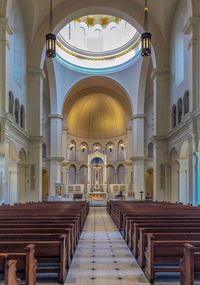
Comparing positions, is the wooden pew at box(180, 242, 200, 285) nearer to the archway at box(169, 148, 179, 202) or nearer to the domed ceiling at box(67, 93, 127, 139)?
the archway at box(169, 148, 179, 202)

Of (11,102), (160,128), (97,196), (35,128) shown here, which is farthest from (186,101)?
(97,196)

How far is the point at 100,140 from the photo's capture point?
40750mm

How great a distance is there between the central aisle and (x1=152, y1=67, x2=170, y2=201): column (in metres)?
11.7

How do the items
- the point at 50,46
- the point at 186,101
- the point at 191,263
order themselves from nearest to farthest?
the point at 191,263, the point at 50,46, the point at 186,101

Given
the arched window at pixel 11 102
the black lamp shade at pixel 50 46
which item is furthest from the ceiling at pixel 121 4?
the black lamp shade at pixel 50 46

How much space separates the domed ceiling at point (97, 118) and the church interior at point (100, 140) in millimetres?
121

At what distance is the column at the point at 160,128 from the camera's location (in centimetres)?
2162

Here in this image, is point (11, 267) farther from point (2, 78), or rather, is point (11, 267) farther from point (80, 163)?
point (80, 163)

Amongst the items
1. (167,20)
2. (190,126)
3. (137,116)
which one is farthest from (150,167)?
(190,126)

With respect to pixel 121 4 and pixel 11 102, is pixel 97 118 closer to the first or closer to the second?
pixel 121 4

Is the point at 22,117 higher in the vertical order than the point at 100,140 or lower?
lower

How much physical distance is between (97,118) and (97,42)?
868 centimetres

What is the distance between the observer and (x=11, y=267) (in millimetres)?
3324

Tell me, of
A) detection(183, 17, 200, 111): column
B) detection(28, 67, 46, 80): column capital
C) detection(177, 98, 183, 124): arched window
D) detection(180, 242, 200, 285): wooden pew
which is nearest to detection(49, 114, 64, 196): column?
detection(28, 67, 46, 80): column capital
